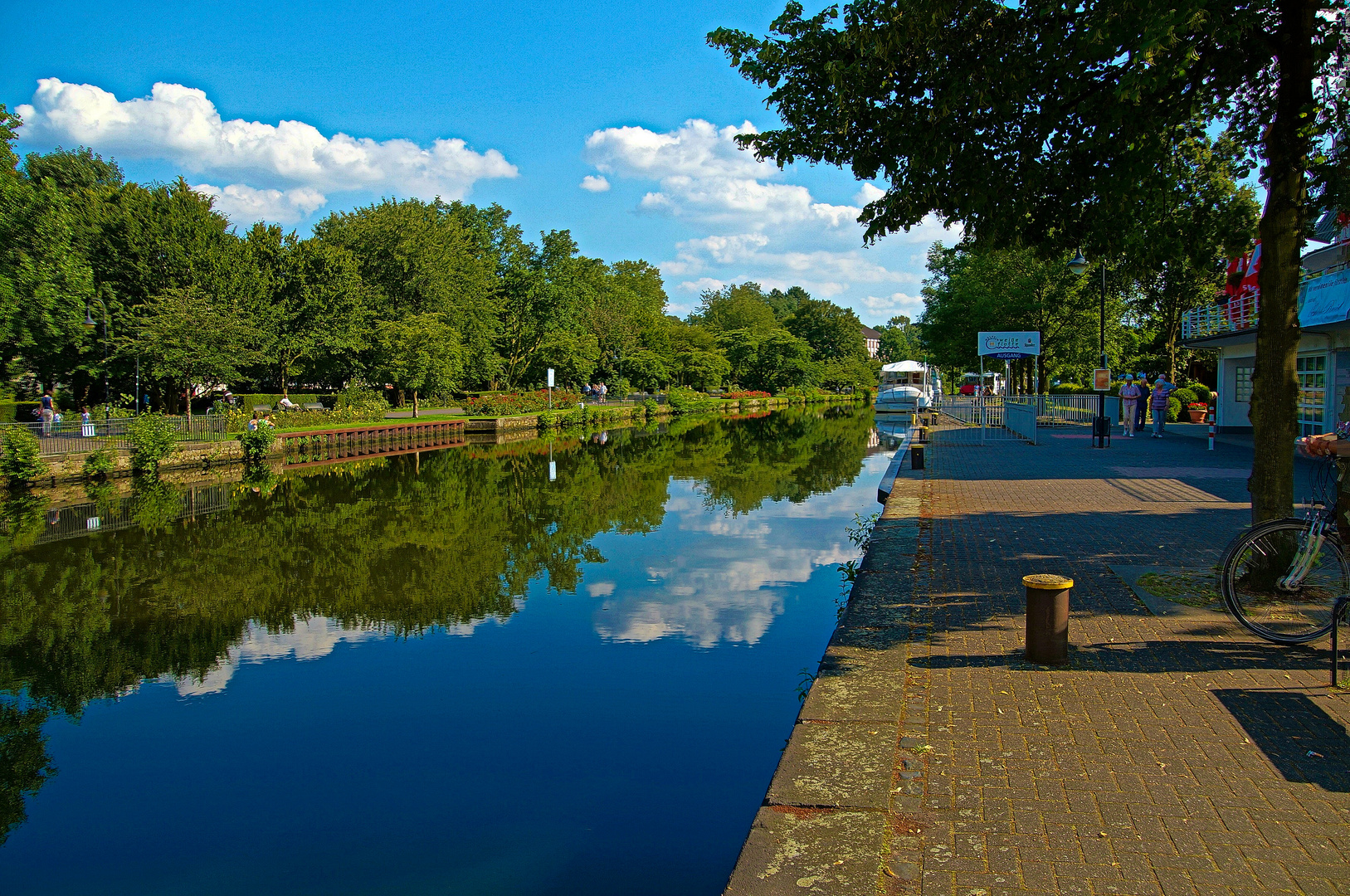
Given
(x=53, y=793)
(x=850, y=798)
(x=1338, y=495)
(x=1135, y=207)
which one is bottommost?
(x=53, y=793)

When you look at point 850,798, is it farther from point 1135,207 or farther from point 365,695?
point 1135,207

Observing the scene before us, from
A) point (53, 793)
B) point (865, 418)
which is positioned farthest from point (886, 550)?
point (865, 418)

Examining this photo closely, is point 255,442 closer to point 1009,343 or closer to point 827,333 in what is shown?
point 1009,343

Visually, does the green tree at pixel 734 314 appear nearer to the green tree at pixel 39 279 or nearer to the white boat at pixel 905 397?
the white boat at pixel 905 397

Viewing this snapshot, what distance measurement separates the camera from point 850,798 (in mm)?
3629

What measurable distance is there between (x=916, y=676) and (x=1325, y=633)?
9.18 feet

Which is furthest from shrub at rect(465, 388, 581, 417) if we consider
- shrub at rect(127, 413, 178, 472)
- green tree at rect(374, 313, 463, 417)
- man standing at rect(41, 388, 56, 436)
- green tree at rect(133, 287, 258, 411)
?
shrub at rect(127, 413, 178, 472)

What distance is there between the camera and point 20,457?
19312 millimetres

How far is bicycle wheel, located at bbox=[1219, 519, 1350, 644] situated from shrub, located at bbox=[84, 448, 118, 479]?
79.8ft

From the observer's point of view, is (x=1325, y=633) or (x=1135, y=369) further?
(x=1135, y=369)

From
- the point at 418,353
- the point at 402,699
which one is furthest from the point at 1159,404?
the point at 418,353

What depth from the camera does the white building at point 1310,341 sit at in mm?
17891

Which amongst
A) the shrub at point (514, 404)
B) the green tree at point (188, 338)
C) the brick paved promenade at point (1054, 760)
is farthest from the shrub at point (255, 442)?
the brick paved promenade at point (1054, 760)

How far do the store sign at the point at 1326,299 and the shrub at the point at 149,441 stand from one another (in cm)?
2711
